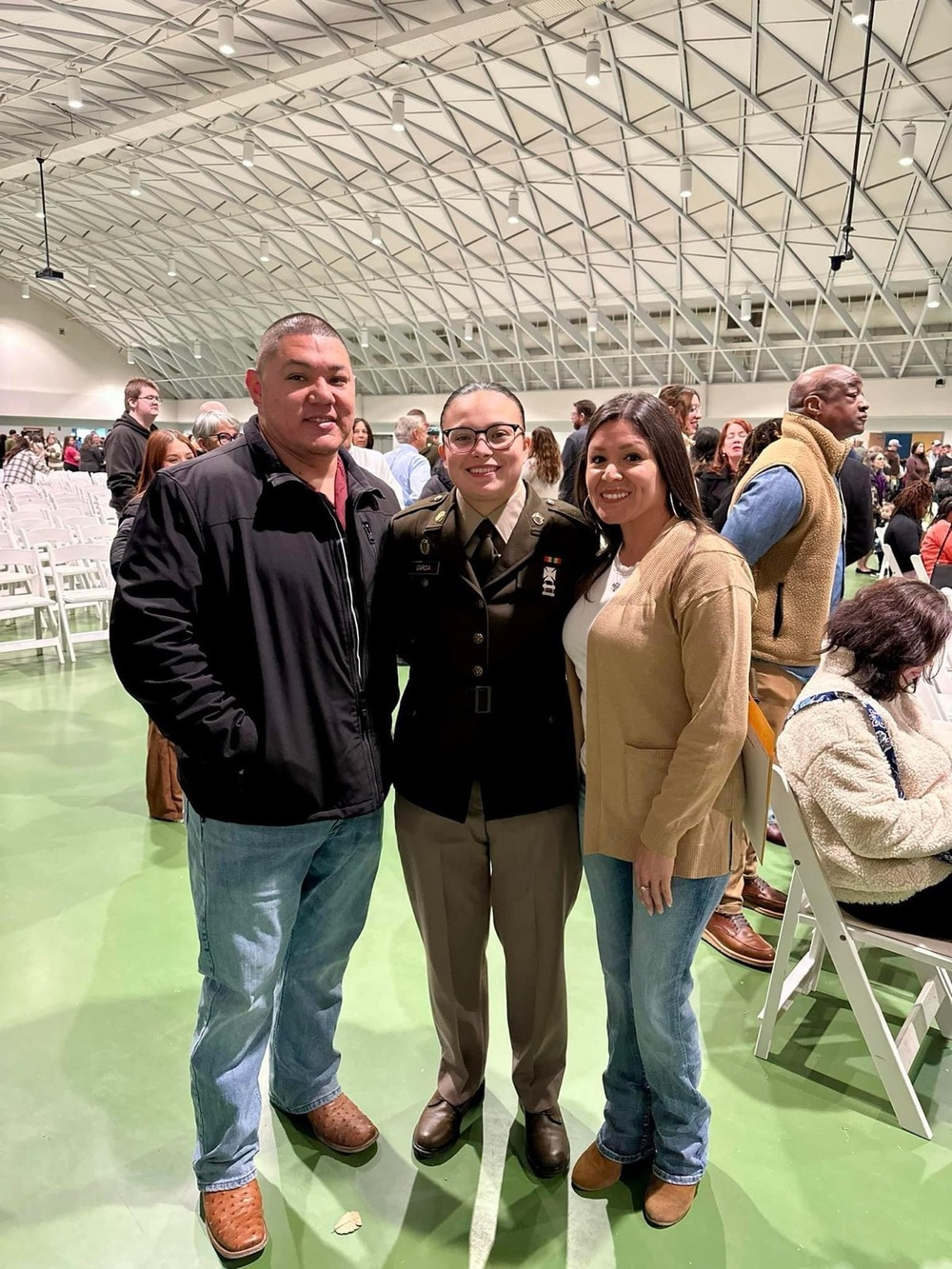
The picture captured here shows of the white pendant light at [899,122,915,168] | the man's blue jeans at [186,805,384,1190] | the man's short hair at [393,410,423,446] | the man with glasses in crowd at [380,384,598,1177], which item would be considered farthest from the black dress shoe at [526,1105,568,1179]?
the white pendant light at [899,122,915,168]

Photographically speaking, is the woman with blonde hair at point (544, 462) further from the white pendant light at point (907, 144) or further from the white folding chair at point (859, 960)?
the white pendant light at point (907, 144)

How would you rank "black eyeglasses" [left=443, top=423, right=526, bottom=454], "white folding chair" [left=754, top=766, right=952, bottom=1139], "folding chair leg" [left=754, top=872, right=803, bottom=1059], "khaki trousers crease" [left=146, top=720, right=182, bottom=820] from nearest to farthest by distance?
"black eyeglasses" [left=443, top=423, right=526, bottom=454], "white folding chair" [left=754, top=766, right=952, bottom=1139], "folding chair leg" [left=754, top=872, right=803, bottom=1059], "khaki trousers crease" [left=146, top=720, right=182, bottom=820]

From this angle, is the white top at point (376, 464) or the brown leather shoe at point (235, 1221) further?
the white top at point (376, 464)

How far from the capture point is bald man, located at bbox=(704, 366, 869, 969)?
295 centimetres

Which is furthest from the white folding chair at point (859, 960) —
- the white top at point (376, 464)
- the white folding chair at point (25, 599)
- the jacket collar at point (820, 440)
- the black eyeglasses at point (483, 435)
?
the white folding chair at point (25, 599)

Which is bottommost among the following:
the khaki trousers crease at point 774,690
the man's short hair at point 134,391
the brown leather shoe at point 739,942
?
the brown leather shoe at point 739,942

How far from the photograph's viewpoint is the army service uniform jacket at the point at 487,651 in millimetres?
1978

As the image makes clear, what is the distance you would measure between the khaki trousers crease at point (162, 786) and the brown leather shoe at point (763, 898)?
9.22ft

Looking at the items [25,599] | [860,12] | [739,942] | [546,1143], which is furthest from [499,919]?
[860,12]

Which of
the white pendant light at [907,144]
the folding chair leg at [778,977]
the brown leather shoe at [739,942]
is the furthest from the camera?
the white pendant light at [907,144]

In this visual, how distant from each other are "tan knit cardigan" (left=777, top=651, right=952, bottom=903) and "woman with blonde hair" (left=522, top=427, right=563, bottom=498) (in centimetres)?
352

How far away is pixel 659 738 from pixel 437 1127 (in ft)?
4.24

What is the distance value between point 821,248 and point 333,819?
2321cm

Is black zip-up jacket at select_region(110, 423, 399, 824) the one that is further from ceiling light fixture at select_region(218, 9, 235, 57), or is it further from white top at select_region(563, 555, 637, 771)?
ceiling light fixture at select_region(218, 9, 235, 57)
